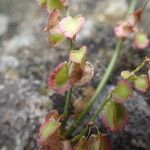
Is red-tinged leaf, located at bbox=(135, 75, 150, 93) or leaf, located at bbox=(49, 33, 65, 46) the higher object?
leaf, located at bbox=(49, 33, 65, 46)

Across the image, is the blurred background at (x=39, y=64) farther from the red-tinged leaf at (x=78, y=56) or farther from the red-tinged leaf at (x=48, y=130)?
the red-tinged leaf at (x=78, y=56)

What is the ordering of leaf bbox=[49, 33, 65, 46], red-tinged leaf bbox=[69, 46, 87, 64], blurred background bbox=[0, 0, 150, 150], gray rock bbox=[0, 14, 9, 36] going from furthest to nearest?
1. gray rock bbox=[0, 14, 9, 36]
2. blurred background bbox=[0, 0, 150, 150]
3. leaf bbox=[49, 33, 65, 46]
4. red-tinged leaf bbox=[69, 46, 87, 64]

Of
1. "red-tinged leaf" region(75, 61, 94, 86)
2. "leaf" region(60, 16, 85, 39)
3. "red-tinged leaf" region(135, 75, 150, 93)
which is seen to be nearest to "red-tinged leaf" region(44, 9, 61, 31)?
"leaf" region(60, 16, 85, 39)

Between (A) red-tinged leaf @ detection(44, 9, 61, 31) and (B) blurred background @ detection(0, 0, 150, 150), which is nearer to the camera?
(A) red-tinged leaf @ detection(44, 9, 61, 31)

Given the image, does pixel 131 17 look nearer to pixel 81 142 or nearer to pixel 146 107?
pixel 146 107

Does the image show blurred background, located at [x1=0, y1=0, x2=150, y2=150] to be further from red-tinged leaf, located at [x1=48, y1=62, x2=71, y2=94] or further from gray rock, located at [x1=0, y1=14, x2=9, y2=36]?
red-tinged leaf, located at [x1=48, y1=62, x2=71, y2=94]

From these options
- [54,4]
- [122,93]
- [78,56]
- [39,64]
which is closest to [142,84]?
[122,93]

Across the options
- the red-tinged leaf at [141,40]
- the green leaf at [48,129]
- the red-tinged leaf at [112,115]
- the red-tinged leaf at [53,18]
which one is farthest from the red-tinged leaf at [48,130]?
the red-tinged leaf at [141,40]
